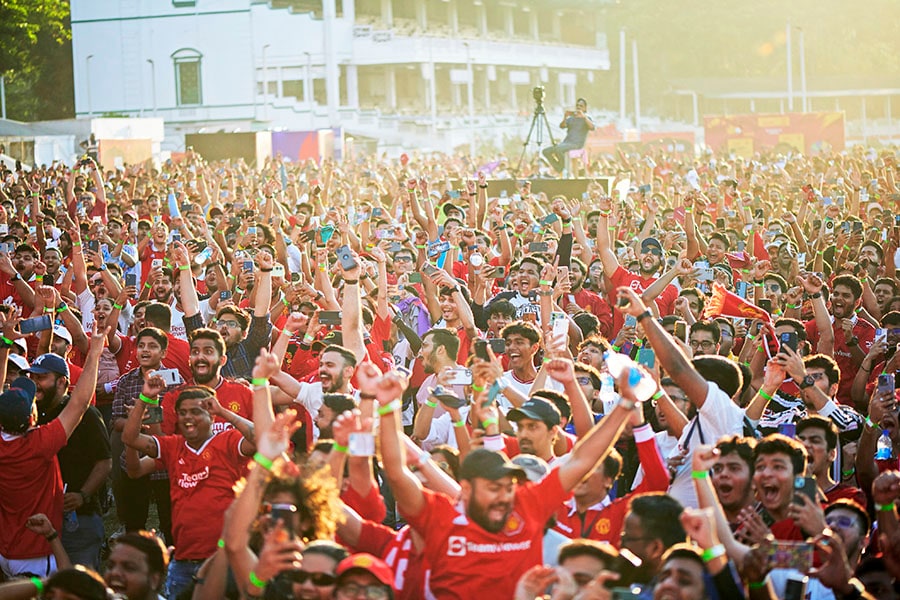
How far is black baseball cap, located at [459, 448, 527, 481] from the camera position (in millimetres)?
5199

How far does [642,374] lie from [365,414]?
1.19 meters

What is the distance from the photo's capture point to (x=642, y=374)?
5703 millimetres

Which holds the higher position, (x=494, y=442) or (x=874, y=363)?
(x=494, y=442)

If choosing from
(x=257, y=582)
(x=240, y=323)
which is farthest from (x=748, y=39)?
(x=257, y=582)

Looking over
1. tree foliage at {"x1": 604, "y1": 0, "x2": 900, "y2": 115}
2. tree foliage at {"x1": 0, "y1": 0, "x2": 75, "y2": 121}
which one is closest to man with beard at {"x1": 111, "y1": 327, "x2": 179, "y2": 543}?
tree foliage at {"x1": 0, "y1": 0, "x2": 75, "y2": 121}

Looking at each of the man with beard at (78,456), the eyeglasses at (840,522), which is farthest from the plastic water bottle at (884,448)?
the man with beard at (78,456)

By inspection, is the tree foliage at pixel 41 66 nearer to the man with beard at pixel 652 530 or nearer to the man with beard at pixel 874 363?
the man with beard at pixel 874 363

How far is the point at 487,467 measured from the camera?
5.22m

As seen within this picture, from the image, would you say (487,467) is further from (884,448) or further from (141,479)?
(141,479)

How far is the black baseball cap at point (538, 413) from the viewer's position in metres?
6.36

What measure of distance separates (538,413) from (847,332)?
4574mm

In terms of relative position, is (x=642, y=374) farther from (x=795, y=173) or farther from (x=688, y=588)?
(x=795, y=173)

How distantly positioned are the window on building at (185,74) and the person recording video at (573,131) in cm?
4434

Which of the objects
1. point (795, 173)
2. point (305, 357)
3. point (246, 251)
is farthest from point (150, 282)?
point (795, 173)
